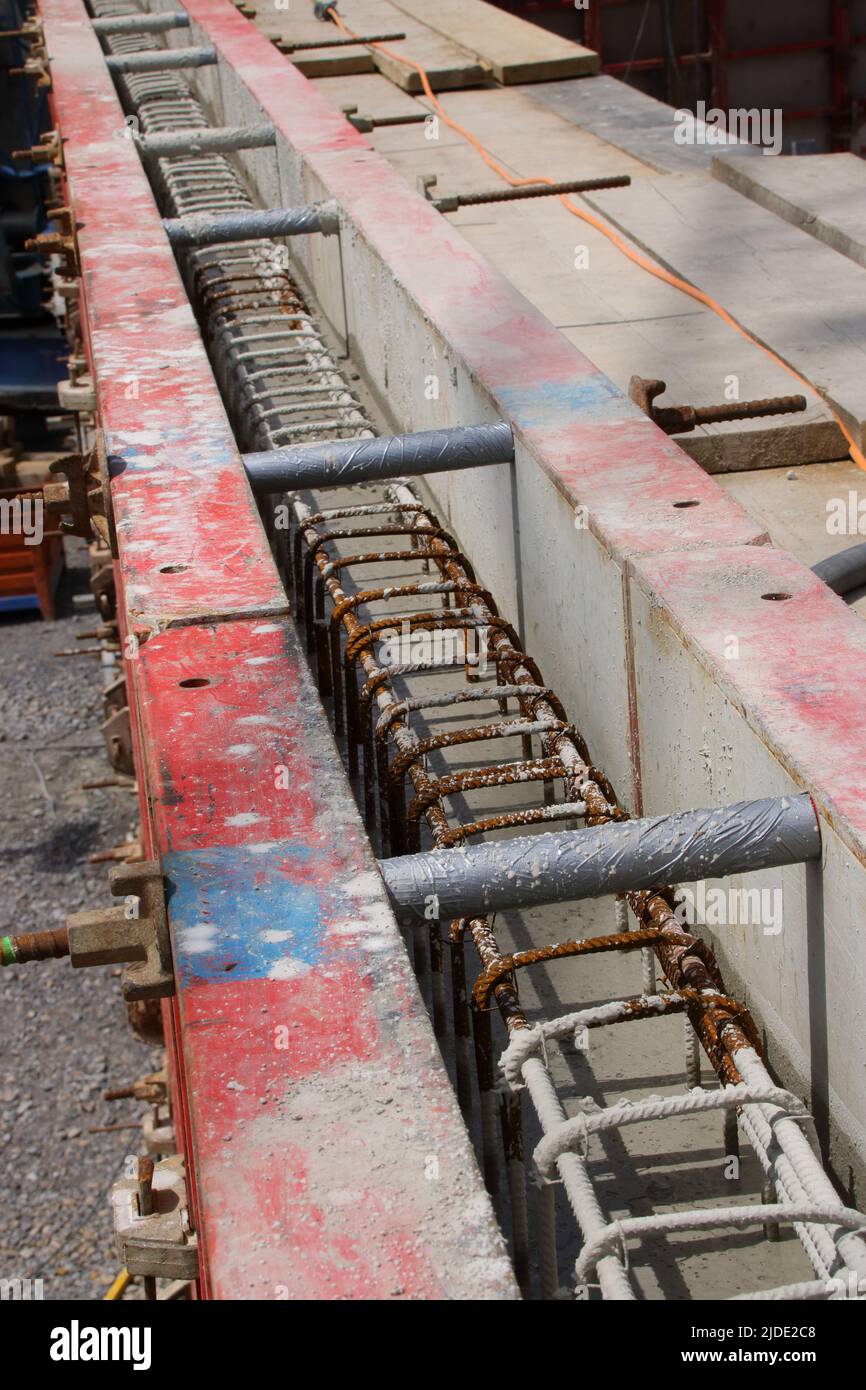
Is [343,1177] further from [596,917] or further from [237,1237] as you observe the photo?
[596,917]

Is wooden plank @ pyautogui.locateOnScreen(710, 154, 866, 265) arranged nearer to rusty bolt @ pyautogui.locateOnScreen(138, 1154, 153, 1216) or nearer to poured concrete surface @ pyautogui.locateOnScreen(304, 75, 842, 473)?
poured concrete surface @ pyautogui.locateOnScreen(304, 75, 842, 473)

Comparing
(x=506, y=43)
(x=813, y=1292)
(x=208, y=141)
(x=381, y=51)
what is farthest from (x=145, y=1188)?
(x=506, y=43)

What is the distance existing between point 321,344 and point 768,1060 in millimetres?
5178

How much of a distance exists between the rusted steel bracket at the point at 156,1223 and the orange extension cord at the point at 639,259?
354cm

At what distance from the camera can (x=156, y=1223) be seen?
11.3 ft

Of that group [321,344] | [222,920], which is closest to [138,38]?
[321,344]

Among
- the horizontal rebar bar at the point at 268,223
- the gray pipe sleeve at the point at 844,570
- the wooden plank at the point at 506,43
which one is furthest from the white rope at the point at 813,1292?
the wooden plank at the point at 506,43

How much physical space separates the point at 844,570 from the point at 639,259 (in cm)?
352

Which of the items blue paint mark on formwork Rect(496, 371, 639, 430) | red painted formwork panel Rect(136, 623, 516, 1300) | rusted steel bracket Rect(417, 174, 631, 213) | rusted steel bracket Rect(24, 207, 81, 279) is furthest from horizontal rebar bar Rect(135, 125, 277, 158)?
red painted formwork panel Rect(136, 623, 516, 1300)

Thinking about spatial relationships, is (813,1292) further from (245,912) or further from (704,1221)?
(245,912)

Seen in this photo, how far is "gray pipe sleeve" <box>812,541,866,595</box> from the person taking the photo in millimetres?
4891

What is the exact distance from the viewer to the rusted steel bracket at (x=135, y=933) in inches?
118

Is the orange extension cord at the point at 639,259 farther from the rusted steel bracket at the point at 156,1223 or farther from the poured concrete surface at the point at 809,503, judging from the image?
the rusted steel bracket at the point at 156,1223
